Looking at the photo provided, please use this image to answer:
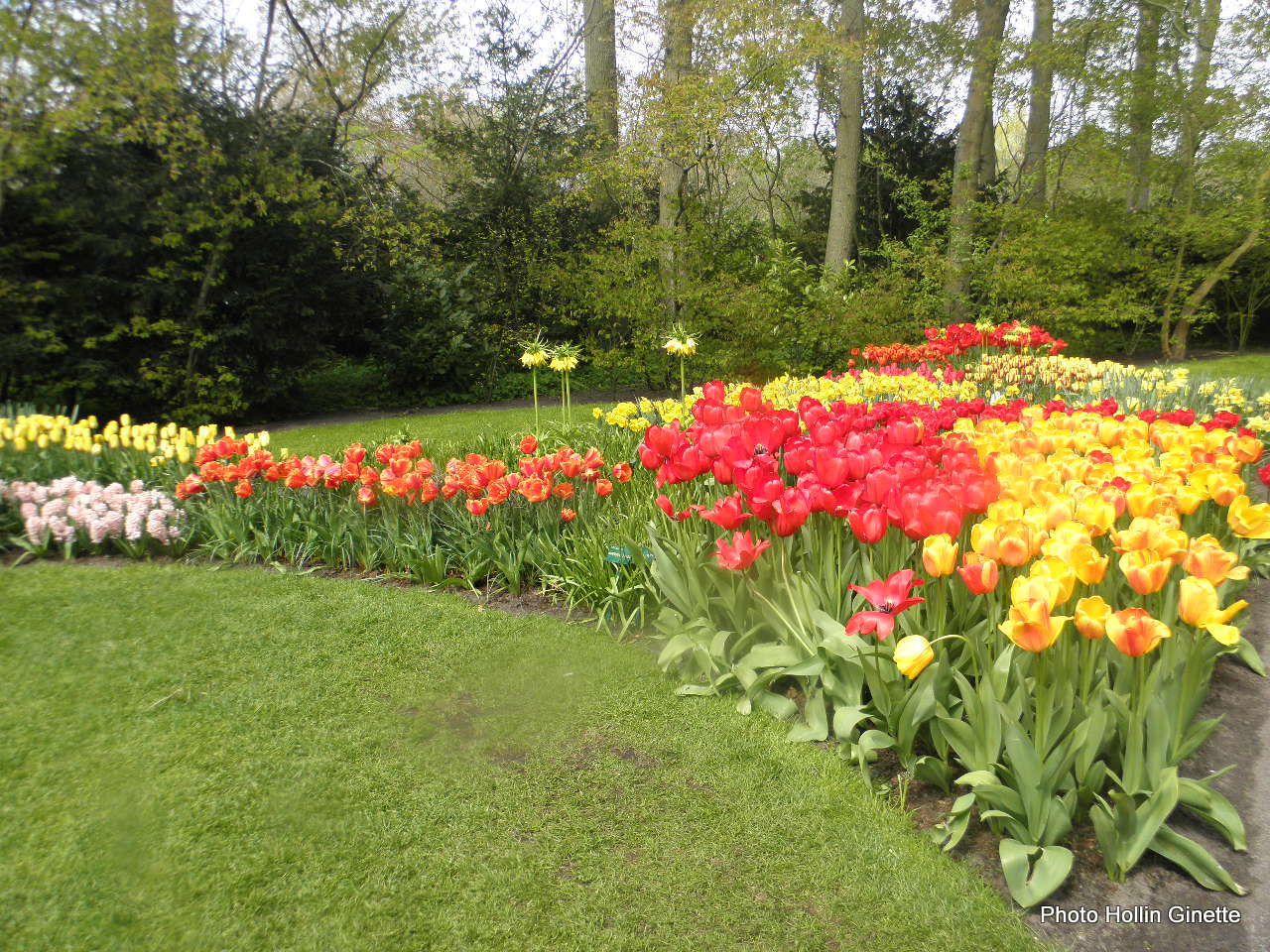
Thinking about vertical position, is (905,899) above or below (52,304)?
below

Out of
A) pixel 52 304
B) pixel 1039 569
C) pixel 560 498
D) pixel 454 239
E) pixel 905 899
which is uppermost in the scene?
pixel 454 239

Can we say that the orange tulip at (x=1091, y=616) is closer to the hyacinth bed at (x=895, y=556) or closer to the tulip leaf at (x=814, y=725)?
the hyacinth bed at (x=895, y=556)

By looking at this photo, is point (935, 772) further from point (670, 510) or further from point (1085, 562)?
point (670, 510)

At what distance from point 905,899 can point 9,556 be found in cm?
520

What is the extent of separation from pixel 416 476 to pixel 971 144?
44.0 ft

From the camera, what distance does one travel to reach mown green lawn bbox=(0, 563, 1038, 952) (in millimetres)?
1888

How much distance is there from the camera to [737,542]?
252 centimetres

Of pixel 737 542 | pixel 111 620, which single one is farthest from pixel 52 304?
pixel 737 542

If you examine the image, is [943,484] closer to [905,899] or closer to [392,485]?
[905,899]

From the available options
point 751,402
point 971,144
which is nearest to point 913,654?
point 751,402

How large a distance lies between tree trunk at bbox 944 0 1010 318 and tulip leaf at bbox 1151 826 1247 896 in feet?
38.4

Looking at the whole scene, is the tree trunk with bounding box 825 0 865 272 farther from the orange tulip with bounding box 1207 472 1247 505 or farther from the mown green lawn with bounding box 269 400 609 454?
the orange tulip with bounding box 1207 472 1247 505

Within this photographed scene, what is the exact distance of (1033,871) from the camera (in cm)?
194

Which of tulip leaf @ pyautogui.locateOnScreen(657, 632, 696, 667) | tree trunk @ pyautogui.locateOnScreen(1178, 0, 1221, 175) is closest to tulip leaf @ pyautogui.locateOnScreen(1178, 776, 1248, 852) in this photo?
tulip leaf @ pyautogui.locateOnScreen(657, 632, 696, 667)
